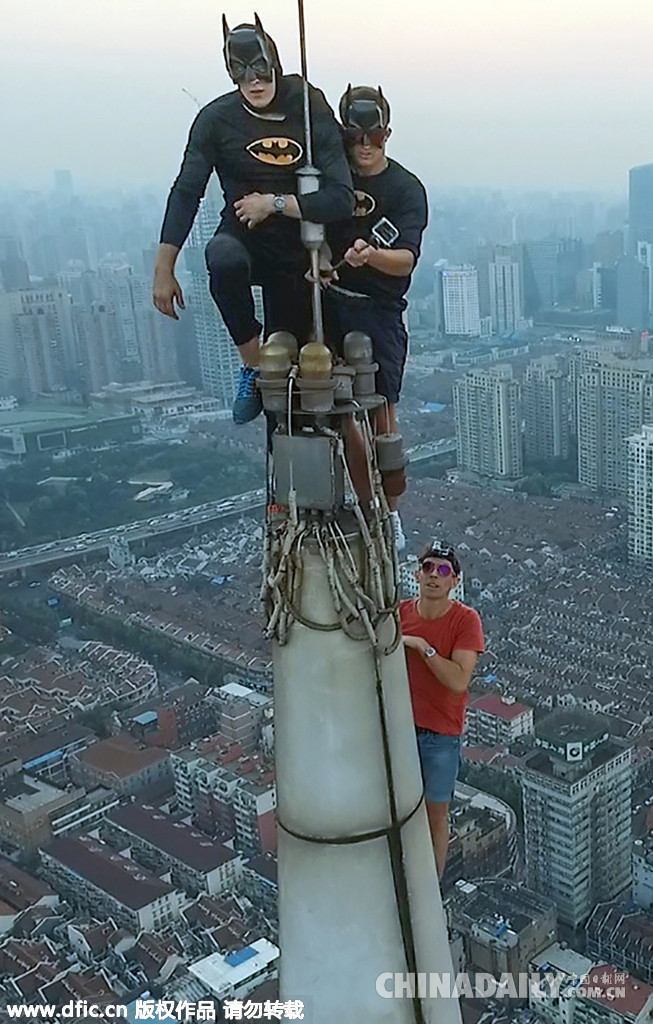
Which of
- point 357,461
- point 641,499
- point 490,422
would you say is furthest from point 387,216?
point 490,422

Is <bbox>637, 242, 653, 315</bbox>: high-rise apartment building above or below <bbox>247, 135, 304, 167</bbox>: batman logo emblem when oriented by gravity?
below

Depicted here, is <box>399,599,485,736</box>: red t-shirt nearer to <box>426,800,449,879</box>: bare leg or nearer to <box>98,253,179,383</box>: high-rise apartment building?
<box>426,800,449,879</box>: bare leg

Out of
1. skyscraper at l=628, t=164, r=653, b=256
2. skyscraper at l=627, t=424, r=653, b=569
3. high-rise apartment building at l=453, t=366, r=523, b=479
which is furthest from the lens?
skyscraper at l=628, t=164, r=653, b=256

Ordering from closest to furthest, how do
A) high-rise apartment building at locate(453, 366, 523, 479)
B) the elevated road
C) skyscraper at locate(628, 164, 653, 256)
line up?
1. the elevated road
2. high-rise apartment building at locate(453, 366, 523, 479)
3. skyscraper at locate(628, 164, 653, 256)

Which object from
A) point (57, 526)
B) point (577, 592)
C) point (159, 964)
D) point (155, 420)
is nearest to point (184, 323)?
point (155, 420)

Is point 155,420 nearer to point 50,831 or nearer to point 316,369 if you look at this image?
point 50,831

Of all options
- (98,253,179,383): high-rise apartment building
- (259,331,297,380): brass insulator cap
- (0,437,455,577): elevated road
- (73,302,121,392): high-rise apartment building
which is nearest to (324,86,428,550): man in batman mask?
(259,331,297,380): brass insulator cap

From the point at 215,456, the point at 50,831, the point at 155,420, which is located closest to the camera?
the point at 50,831
